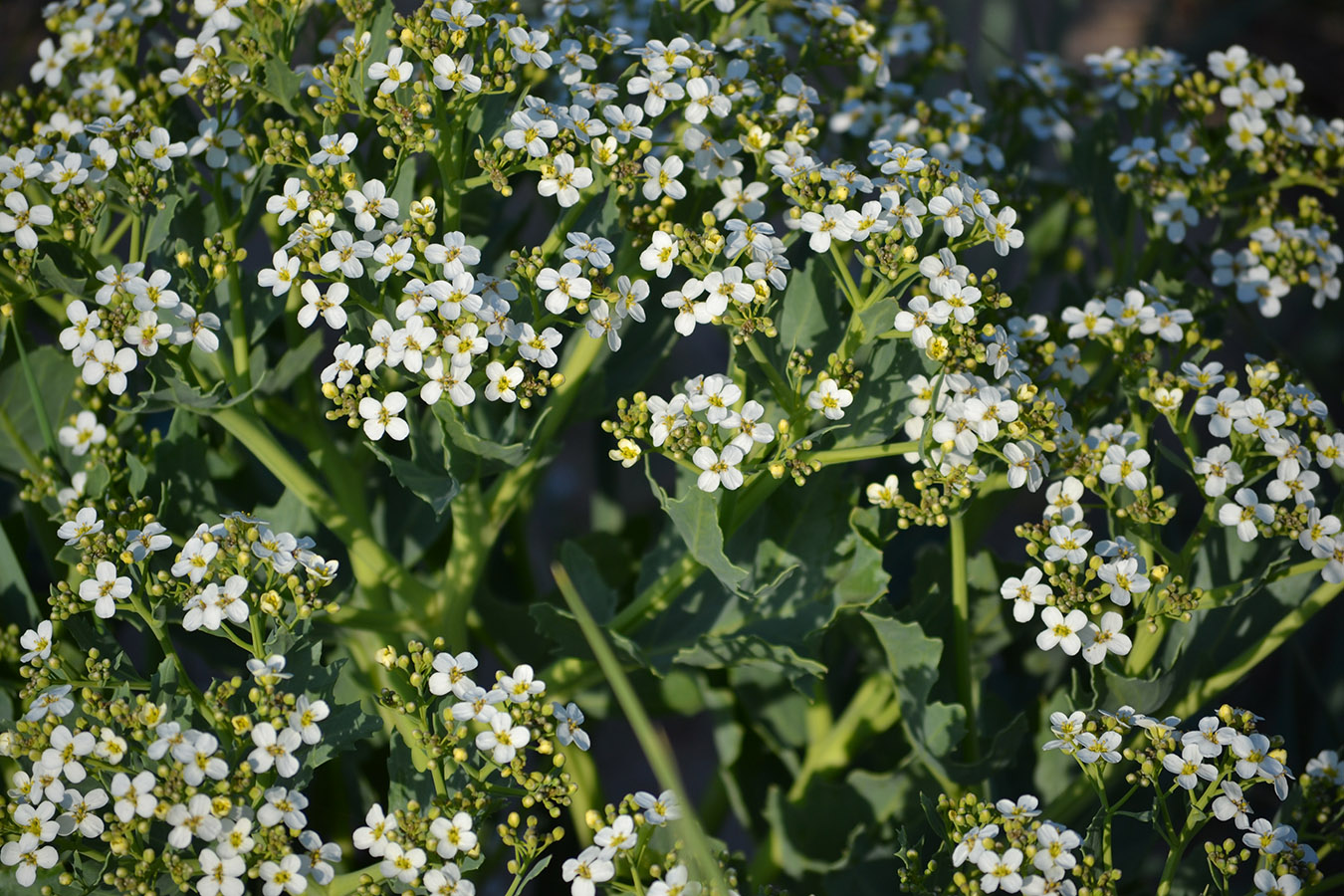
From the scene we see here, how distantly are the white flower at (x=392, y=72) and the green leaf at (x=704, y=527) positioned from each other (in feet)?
0.90

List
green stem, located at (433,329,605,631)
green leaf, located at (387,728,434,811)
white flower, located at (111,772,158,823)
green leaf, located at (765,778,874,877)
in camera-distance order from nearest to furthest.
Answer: white flower, located at (111,772,158,823) → green leaf, located at (387,728,434,811) → green stem, located at (433,329,605,631) → green leaf, located at (765,778,874,877)

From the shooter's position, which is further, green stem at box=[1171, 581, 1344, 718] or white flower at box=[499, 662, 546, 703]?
green stem at box=[1171, 581, 1344, 718]

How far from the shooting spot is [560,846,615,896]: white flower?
Result: 24.1 inches

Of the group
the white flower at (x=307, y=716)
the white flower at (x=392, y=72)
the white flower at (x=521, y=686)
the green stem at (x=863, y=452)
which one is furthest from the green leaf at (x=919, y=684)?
the white flower at (x=392, y=72)

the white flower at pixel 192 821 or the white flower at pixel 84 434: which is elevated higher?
the white flower at pixel 84 434

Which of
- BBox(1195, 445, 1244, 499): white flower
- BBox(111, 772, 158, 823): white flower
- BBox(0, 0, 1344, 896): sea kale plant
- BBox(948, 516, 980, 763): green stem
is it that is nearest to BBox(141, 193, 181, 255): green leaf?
BBox(0, 0, 1344, 896): sea kale plant

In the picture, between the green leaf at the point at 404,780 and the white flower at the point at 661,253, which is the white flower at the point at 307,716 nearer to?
the green leaf at the point at 404,780

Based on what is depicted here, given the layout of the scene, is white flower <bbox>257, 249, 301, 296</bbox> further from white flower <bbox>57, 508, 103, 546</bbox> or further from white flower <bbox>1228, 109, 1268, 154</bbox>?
white flower <bbox>1228, 109, 1268, 154</bbox>

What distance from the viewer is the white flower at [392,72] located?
2.22 feet

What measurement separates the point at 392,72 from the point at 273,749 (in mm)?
391

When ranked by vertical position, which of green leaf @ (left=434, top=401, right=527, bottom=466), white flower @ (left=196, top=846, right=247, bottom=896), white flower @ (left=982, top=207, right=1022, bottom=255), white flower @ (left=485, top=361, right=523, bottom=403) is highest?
white flower @ (left=485, top=361, right=523, bottom=403)

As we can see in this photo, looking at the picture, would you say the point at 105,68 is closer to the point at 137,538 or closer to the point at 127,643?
the point at 137,538

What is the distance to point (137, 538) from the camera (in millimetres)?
663

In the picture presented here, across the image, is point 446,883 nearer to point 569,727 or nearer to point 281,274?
point 569,727
